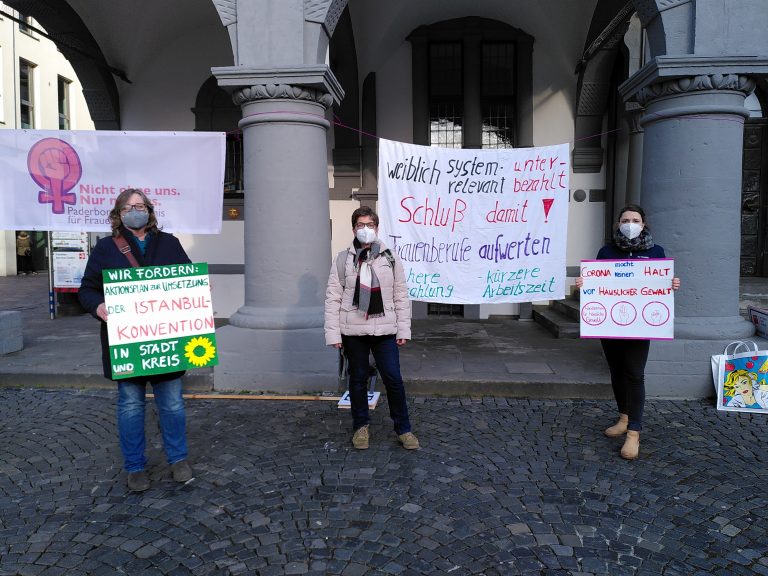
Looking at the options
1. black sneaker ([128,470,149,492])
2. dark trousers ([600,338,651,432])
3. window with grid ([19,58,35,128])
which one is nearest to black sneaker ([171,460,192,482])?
black sneaker ([128,470,149,492])

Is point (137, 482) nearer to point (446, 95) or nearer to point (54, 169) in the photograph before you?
point (54, 169)

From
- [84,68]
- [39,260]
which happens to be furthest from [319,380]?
[39,260]

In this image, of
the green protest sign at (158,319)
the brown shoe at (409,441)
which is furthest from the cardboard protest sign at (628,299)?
the green protest sign at (158,319)

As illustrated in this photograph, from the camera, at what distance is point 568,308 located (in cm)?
855

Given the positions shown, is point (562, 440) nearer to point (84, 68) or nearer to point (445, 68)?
point (445, 68)

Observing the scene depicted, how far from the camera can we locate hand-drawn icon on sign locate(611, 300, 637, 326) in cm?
433

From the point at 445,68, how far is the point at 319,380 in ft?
21.1

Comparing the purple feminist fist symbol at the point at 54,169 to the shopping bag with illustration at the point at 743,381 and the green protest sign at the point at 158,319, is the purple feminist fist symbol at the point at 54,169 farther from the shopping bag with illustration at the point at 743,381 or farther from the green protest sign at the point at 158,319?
the shopping bag with illustration at the point at 743,381

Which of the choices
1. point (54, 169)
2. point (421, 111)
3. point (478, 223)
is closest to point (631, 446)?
point (478, 223)

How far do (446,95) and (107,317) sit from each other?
769cm

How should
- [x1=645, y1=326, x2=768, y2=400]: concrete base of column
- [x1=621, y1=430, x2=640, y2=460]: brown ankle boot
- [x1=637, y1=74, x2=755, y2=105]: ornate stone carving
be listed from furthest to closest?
1. [x1=645, y1=326, x2=768, y2=400]: concrete base of column
2. [x1=637, y1=74, x2=755, y2=105]: ornate stone carving
3. [x1=621, y1=430, x2=640, y2=460]: brown ankle boot

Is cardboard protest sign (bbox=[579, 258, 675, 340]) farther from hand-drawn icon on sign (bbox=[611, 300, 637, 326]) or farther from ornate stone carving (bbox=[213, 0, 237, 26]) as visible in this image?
ornate stone carving (bbox=[213, 0, 237, 26])

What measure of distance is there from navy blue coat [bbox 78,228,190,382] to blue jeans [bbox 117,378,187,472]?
93 mm

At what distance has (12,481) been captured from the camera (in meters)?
3.68
